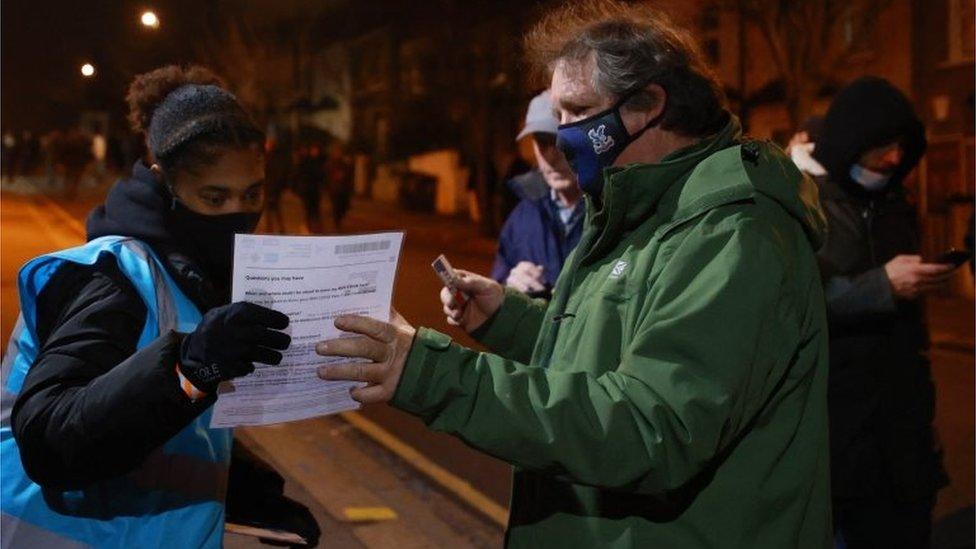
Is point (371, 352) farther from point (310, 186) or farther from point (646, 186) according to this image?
point (310, 186)

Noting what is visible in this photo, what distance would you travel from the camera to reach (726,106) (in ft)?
7.27

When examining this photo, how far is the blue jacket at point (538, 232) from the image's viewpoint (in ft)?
14.5

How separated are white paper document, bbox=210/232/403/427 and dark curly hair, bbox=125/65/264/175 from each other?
2.39ft

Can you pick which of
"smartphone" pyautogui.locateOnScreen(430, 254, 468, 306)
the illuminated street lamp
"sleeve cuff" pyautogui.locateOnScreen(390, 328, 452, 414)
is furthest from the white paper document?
the illuminated street lamp

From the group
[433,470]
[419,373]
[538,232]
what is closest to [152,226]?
[419,373]

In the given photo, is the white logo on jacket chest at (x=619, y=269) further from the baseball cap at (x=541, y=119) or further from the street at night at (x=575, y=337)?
the baseball cap at (x=541, y=119)

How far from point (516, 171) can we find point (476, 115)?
762cm

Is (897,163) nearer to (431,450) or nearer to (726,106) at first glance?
(726,106)

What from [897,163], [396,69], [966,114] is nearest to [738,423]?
[897,163]

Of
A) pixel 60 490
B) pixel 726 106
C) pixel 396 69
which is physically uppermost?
pixel 396 69

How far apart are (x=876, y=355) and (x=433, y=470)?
3478 millimetres

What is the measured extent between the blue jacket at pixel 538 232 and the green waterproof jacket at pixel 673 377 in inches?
84.9

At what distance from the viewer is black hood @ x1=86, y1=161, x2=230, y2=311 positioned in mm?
2189

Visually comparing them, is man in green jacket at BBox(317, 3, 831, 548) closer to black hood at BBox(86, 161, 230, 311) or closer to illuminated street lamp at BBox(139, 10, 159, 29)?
black hood at BBox(86, 161, 230, 311)
